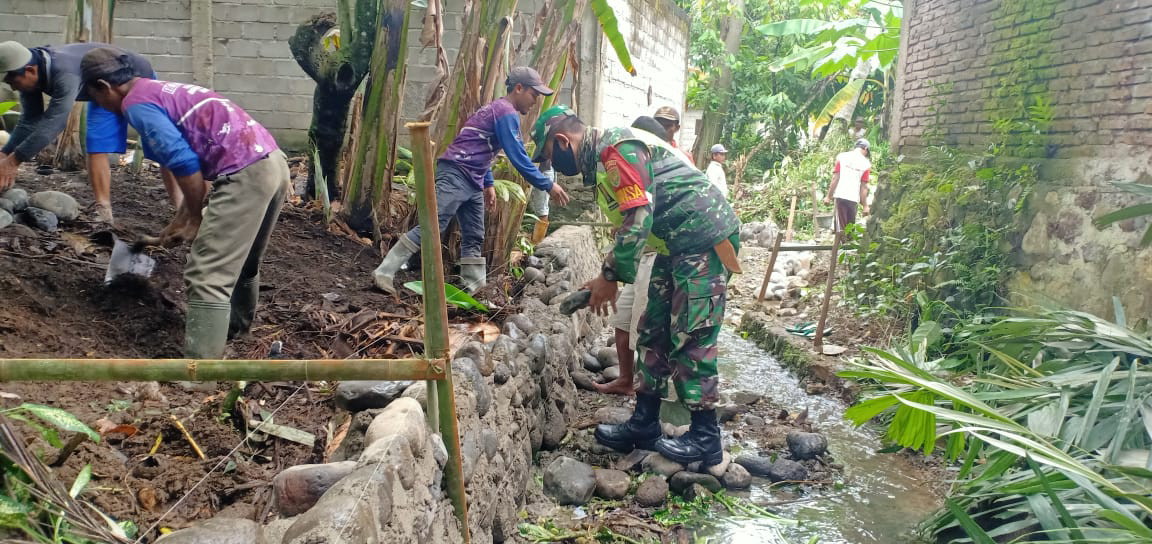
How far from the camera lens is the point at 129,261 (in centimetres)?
334

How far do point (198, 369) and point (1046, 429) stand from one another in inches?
109

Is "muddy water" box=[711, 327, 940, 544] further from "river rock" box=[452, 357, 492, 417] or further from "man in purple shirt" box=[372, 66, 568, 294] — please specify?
"man in purple shirt" box=[372, 66, 568, 294]

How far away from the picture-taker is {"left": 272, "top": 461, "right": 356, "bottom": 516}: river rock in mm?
1742

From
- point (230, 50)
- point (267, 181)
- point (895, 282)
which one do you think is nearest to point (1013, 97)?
point (895, 282)

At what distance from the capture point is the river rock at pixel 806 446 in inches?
154

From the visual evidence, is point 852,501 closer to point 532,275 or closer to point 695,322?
point 695,322

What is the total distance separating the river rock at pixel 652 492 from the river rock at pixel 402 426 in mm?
1618

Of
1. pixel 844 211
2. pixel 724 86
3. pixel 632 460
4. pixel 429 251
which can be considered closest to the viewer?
pixel 429 251

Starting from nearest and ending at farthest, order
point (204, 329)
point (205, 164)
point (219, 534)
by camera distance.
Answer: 1. point (219, 534)
2. point (204, 329)
3. point (205, 164)

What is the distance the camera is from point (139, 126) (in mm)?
2814

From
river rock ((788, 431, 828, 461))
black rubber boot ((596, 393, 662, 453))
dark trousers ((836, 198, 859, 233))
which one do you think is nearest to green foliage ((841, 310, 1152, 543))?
river rock ((788, 431, 828, 461))

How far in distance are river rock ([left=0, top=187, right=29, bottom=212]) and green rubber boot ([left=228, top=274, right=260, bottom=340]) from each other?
1.60 meters

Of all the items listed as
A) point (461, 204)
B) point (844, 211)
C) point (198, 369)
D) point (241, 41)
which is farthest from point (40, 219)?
point (844, 211)

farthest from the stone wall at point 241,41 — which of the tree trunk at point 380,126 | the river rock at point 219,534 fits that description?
the river rock at point 219,534
